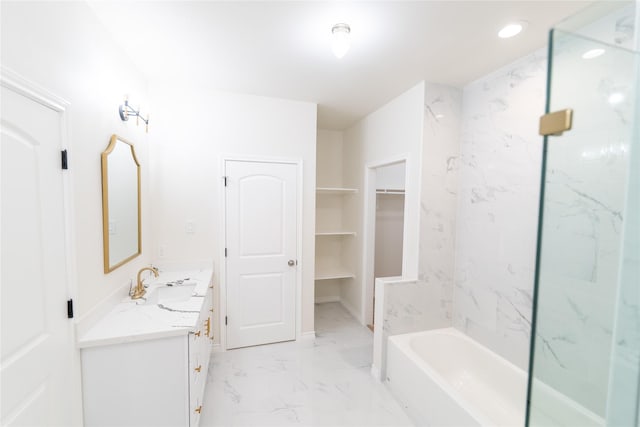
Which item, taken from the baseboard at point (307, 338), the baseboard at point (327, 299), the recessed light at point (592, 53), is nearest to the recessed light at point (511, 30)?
the recessed light at point (592, 53)

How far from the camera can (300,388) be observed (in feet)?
7.27

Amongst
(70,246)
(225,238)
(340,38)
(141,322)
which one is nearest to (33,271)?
(70,246)

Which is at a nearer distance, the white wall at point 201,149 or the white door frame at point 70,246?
the white door frame at point 70,246

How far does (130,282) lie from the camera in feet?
6.54

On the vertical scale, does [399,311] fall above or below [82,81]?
below

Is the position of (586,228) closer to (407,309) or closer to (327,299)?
(407,309)

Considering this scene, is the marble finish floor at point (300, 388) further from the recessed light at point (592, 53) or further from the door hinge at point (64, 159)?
the recessed light at point (592, 53)

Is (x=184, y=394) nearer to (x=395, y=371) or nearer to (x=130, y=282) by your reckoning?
(x=130, y=282)

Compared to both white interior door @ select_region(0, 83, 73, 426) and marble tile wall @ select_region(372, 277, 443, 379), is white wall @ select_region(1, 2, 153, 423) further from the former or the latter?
marble tile wall @ select_region(372, 277, 443, 379)

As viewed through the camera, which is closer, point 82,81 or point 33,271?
point 33,271

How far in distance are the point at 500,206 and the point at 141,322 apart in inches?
103

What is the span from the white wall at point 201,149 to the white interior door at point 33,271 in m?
1.28

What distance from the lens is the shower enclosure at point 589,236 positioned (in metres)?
0.70

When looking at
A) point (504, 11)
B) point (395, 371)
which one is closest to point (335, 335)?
point (395, 371)
